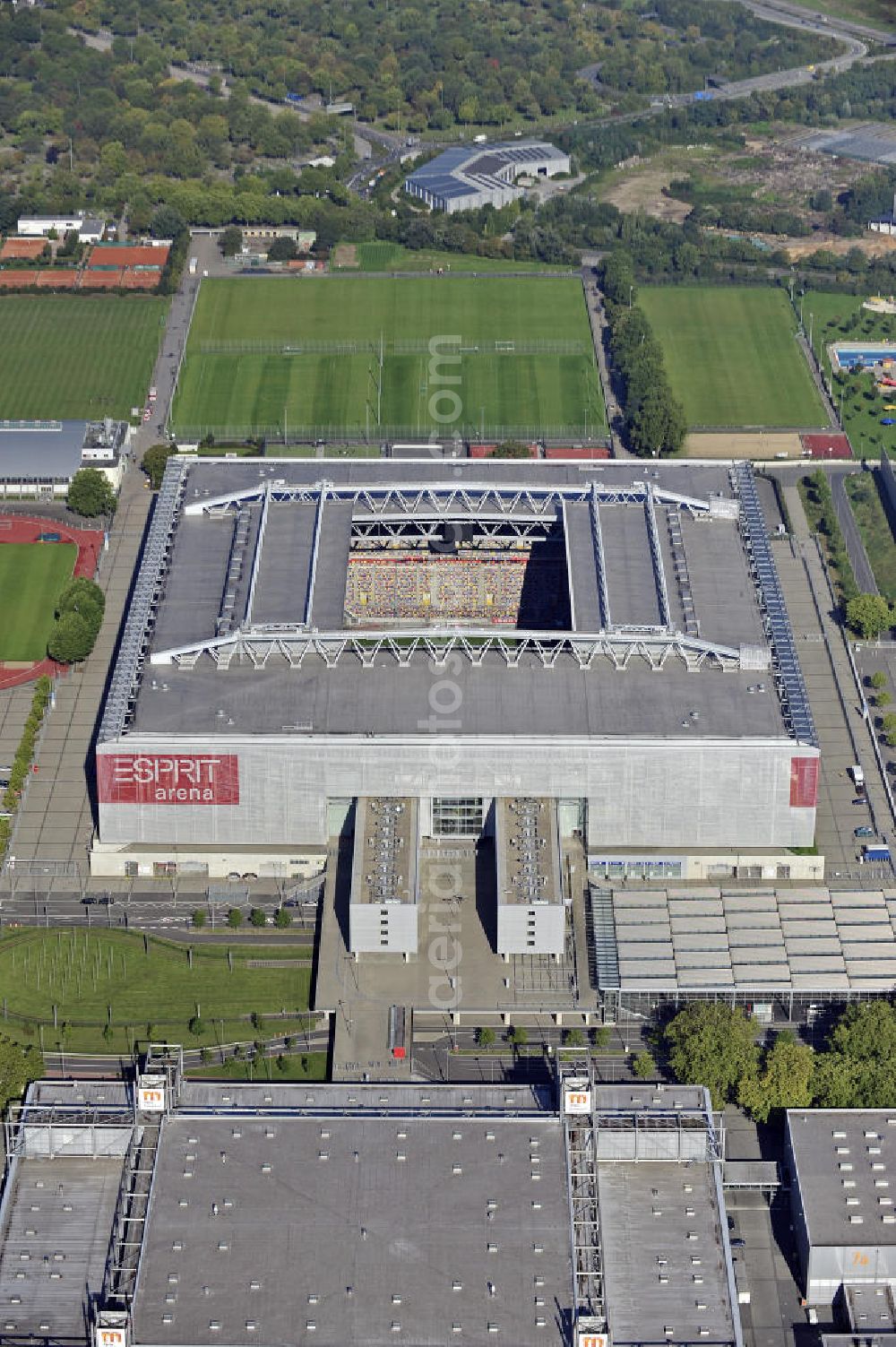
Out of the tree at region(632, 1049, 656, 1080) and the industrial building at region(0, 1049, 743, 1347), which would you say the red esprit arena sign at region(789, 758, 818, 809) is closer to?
the tree at region(632, 1049, 656, 1080)

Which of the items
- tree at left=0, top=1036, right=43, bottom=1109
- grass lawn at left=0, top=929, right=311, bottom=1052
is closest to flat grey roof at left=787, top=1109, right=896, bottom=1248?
grass lawn at left=0, top=929, right=311, bottom=1052

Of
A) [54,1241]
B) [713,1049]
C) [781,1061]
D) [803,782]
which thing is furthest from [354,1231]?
[803,782]

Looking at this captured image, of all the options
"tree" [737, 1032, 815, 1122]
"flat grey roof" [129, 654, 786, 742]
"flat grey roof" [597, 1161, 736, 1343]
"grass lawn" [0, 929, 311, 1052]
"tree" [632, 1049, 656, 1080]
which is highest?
"flat grey roof" [129, 654, 786, 742]

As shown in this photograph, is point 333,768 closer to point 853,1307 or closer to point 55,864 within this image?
point 55,864

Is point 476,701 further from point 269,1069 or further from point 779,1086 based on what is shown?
point 779,1086

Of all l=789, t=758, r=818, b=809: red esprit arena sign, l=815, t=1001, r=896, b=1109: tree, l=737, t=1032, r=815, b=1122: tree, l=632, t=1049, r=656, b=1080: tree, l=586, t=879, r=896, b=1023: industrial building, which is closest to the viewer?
l=737, t=1032, r=815, b=1122: tree

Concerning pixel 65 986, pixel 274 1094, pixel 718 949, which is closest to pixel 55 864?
pixel 65 986
